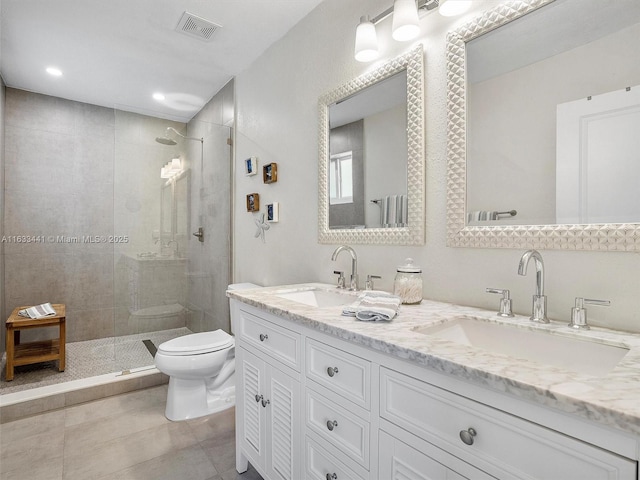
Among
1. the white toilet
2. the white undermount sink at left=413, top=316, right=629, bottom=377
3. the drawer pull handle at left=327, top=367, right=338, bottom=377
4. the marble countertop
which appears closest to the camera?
the marble countertop

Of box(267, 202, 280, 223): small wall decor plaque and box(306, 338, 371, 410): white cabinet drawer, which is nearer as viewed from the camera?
box(306, 338, 371, 410): white cabinet drawer

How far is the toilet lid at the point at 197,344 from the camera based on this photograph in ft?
6.92

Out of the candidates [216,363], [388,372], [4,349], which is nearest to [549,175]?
[388,372]

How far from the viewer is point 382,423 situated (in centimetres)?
92

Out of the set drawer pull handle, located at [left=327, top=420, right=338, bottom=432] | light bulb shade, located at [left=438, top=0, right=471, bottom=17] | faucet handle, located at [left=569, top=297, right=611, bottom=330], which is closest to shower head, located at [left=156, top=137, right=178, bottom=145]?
light bulb shade, located at [left=438, top=0, right=471, bottom=17]

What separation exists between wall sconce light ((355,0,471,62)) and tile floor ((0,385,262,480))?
205 cm

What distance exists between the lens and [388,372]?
2.95ft

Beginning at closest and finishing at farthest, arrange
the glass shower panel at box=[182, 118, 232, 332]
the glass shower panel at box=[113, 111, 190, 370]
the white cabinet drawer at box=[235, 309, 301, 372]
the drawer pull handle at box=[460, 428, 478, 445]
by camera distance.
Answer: the drawer pull handle at box=[460, 428, 478, 445] < the white cabinet drawer at box=[235, 309, 301, 372] < the glass shower panel at box=[113, 111, 190, 370] < the glass shower panel at box=[182, 118, 232, 332]

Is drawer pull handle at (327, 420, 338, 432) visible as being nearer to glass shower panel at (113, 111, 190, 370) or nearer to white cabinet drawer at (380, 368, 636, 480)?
white cabinet drawer at (380, 368, 636, 480)

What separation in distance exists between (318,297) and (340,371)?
737 mm

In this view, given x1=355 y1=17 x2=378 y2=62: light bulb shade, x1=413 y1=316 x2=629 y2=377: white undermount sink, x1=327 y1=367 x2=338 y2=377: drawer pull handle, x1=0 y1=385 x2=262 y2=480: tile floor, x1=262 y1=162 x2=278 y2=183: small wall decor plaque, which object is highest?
x1=355 y1=17 x2=378 y2=62: light bulb shade

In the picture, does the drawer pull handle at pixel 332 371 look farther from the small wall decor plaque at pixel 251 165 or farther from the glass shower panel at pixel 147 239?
the glass shower panel at pixel 147 239

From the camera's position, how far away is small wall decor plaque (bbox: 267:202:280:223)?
239 centimetres

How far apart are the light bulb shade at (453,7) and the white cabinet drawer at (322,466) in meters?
1.58
